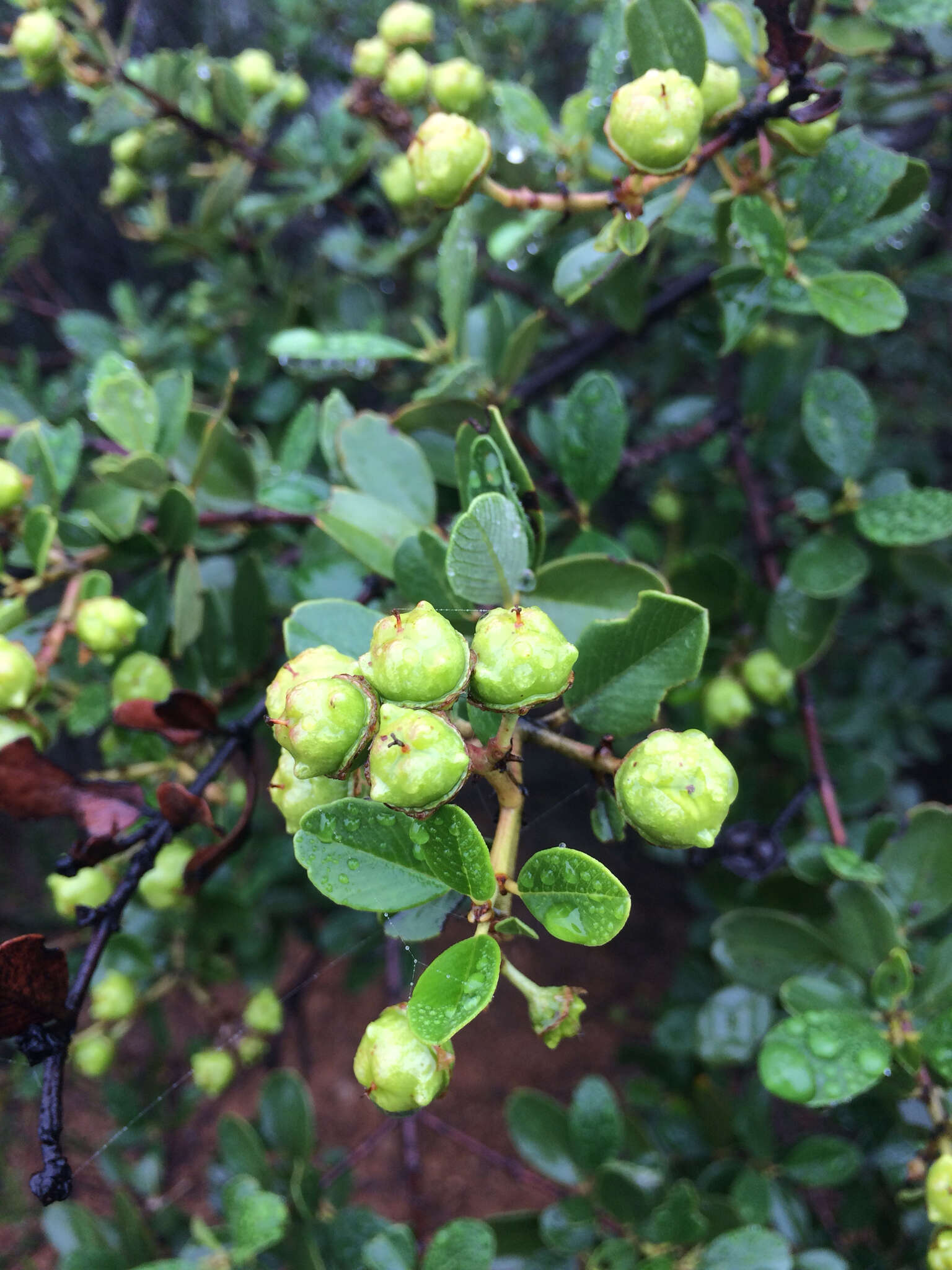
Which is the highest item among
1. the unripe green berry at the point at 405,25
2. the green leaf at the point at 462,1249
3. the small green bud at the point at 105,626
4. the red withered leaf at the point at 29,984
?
the unripe green berry at the point at 405,25

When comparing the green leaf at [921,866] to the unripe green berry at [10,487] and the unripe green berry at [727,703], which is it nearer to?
the unripe green berry at [727,703]

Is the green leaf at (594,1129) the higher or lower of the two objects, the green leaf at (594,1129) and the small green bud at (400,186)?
the lower

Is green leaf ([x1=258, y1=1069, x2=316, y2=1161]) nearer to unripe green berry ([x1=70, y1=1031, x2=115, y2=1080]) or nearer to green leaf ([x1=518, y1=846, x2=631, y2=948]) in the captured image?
unripe green berry ([x1=70, y1=1031, x2=115, y2=1080])

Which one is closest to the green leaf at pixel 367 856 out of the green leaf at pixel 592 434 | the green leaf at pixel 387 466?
the green leaf at pixel 387 466

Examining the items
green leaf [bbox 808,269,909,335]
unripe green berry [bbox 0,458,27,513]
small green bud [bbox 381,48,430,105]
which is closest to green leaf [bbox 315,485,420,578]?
unripe green berry [bbox 0,458,27,513]

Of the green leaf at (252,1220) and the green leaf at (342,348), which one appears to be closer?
the green leaf at (342,348)

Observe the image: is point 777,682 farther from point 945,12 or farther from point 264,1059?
point 264,1059

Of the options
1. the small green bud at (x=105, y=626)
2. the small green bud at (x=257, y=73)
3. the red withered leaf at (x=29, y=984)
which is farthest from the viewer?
the small green bud at (x=257, y=73)

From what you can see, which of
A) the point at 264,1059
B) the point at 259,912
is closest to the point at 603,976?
the point at 264,1059
